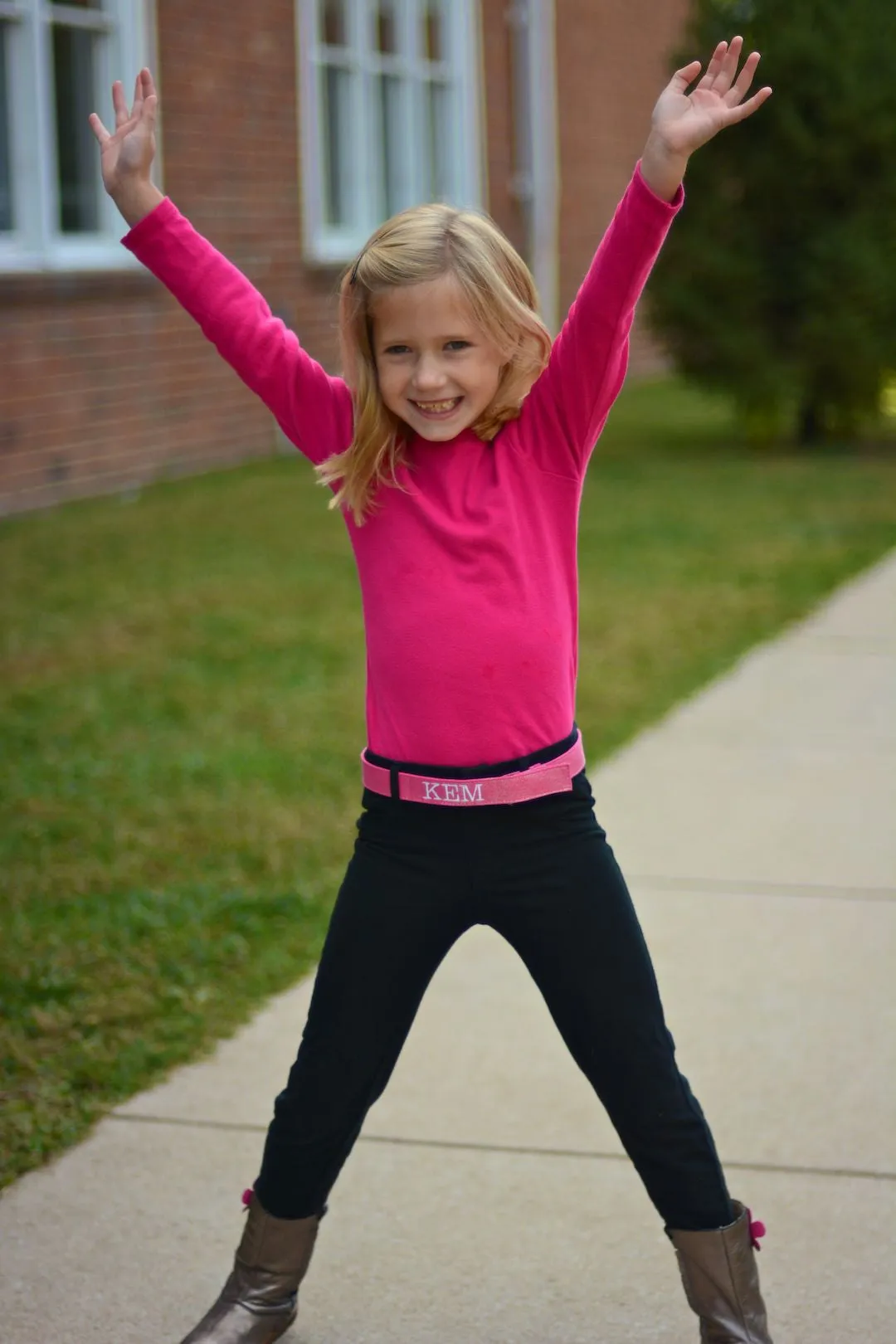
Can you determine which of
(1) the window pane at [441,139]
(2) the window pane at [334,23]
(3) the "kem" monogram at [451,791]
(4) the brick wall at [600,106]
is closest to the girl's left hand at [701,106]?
(3) the "kem" monogram at [451,791]

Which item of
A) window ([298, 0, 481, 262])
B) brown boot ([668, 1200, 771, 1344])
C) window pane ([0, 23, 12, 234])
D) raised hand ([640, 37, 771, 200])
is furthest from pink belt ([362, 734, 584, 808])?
window ([298, 0, 481, 262])

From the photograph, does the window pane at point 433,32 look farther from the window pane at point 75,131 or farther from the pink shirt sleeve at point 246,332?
the pink shirt sleeve at point 246,332

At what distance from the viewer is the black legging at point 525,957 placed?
2271 millimetres

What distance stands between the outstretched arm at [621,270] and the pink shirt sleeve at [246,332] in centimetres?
28

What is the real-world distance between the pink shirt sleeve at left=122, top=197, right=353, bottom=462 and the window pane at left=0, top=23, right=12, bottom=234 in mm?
7544

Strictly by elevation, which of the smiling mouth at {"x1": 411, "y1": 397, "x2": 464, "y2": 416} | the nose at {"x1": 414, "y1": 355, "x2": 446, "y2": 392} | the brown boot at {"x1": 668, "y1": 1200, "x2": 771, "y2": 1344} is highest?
the nose at {"x1": 414, "y1": 355, "x2": 446, "y2": 392}

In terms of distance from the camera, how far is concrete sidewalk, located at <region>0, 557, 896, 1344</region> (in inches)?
103

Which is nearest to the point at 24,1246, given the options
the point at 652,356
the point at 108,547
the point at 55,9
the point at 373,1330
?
the point at 373,1330

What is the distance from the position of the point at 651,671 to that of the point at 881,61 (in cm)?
676

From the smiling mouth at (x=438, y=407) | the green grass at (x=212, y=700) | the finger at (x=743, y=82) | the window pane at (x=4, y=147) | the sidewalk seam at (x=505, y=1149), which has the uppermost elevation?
the window pane at (x=4, y=147)

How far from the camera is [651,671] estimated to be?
6.49 m

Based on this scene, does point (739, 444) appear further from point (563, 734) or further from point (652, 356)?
point (563, 734)

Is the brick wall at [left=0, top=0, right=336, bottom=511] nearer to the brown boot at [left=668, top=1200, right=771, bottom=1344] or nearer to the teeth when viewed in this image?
the teeth

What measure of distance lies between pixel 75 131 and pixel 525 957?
882 centimetres
